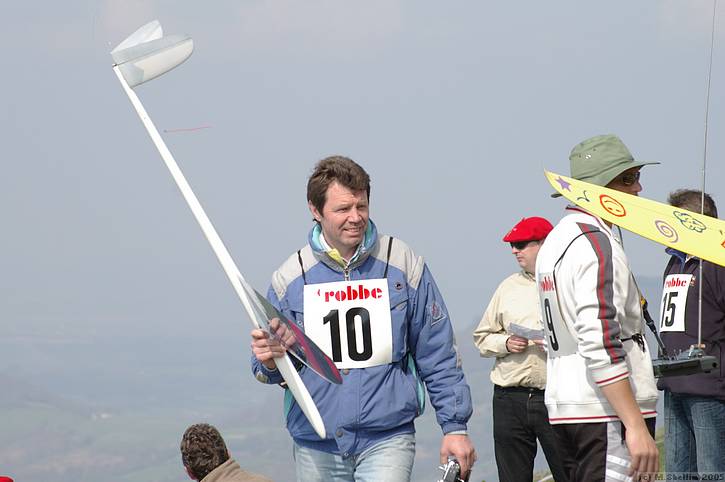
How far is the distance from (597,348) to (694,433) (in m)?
2.88

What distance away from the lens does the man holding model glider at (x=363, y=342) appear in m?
4.72

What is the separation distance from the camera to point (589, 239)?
4.25 metres

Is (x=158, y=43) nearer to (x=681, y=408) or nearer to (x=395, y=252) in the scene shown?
(x=395, y=252)

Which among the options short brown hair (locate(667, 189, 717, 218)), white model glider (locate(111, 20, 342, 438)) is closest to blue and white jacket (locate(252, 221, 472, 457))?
white model glider (locate(111, 20, 342, 438))

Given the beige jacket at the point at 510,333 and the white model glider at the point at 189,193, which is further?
the beige jacket at the point at 510,333

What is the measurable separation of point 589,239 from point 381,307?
0.94 m

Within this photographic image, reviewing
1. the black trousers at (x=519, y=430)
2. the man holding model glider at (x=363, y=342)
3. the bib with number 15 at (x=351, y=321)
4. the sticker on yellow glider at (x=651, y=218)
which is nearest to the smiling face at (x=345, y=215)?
the man holding model glider at (x=363, y=342)

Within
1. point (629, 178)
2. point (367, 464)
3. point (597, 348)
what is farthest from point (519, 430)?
point (597, 348)

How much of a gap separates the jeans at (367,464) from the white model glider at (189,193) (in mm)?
343

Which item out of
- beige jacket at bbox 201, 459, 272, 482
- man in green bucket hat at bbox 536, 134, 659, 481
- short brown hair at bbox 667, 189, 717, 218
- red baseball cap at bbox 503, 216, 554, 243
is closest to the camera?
man in green bucket hat at bbox 536, 134, 659, 481

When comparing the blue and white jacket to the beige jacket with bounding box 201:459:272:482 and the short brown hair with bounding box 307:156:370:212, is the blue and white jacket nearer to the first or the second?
the short brown hair with bounding box 307:156:370:212

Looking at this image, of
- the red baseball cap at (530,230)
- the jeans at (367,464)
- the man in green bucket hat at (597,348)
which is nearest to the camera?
the man in green bucket hat at (597,348)

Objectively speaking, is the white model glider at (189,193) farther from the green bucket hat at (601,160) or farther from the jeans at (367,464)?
the green bucket hat at (601,160)

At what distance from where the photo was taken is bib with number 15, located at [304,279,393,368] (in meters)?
4.73
